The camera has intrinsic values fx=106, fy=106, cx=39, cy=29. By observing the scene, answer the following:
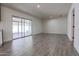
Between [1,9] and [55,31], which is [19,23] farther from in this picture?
[55,31]

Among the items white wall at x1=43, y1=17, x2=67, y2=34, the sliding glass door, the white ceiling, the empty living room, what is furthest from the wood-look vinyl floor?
white wall at x1=43, y1=17, x2=67, y2=34

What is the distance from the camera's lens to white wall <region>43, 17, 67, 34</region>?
53.0 ft

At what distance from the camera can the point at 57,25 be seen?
16.6m

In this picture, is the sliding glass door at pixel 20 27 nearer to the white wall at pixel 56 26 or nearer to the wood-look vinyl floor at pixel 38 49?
the wood-look vinyl floor at pixel 38 49

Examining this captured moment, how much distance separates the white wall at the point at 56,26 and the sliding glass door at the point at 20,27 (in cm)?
515

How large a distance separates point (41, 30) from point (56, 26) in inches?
103

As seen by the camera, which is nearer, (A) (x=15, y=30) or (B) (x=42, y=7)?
(B) (x=42, y=7)

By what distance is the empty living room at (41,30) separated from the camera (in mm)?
4869

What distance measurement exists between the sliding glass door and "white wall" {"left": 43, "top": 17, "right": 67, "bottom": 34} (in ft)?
16.9

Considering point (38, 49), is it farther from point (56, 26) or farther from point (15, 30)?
point (56, 26)

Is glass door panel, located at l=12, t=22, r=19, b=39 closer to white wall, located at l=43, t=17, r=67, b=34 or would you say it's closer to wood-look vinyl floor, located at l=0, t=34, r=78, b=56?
wood-look vinyl floor, located at l=0, t=34, r=78, b=56

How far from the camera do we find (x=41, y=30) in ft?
57.8

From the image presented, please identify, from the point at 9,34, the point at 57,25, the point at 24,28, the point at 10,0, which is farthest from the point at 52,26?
the point at 10,0

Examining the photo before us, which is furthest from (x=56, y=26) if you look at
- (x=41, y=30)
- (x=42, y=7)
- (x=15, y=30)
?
(x=42, y=7)
